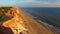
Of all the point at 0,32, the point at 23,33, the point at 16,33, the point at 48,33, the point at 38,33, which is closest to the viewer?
the point at 0,32

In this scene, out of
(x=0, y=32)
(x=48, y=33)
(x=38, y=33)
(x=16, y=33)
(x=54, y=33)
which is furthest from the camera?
(x=54, y=33)

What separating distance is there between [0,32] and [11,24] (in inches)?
209

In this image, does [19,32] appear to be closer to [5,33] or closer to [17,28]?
[17,28]

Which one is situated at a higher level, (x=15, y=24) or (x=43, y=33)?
(x=15, y=24)

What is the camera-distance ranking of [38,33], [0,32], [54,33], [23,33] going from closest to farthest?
1. [0,32]
2. [23,33]
3. [38,33]
4. [54,33]

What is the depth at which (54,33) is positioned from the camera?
105ft

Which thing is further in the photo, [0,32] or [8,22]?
[8,22]

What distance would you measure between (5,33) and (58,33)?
18945 millimetres

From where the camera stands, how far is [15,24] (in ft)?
67.3

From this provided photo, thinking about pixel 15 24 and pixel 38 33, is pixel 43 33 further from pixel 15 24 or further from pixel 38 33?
pixel 15 24

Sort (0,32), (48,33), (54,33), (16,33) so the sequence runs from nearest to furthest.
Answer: (0,32), (16,33), (48,33), (54,33)

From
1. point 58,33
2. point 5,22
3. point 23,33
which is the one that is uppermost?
point 5,22

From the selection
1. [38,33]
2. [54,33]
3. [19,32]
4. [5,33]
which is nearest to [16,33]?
[19,32]

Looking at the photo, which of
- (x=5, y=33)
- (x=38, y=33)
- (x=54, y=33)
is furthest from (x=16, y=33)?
(x=54, y=33)
